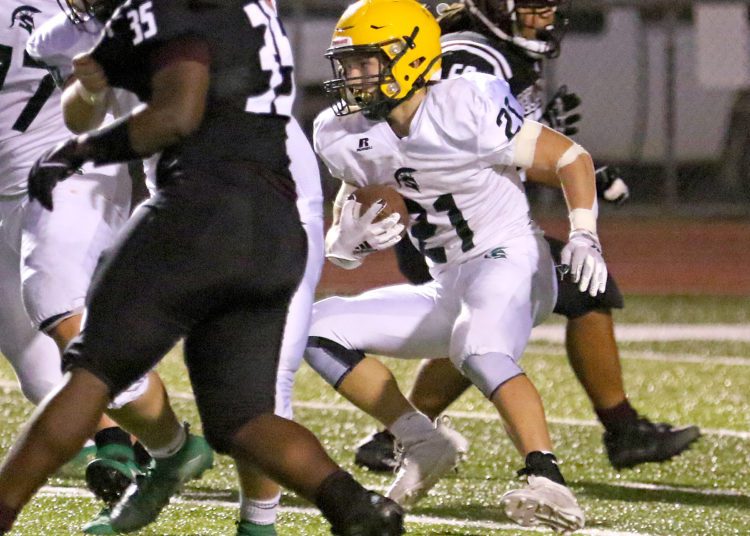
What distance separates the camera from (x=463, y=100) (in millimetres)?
3820

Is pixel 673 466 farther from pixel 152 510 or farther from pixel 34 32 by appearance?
pixel 34 32

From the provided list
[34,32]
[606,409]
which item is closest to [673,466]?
[606,409]

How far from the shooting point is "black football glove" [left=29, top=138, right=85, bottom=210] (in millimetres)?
2900

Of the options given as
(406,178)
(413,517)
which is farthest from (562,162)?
(413,517)

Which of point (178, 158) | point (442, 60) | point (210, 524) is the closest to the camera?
point (178, 158)

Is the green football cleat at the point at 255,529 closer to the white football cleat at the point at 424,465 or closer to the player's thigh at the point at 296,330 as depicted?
the player's thigh at the point at 296,330

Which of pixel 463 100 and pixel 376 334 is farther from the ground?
pixel 463 100

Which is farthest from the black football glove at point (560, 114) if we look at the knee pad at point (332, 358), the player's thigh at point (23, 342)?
the player's thigh at point (23, 342)

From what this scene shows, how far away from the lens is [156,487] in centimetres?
357

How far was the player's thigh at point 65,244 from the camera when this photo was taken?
3.84 metres

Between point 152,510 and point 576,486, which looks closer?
point 152,510

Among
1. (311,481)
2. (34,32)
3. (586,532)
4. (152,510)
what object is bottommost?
(586,532)

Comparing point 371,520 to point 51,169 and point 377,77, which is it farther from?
point 377,77

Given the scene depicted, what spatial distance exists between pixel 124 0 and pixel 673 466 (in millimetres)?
2365
